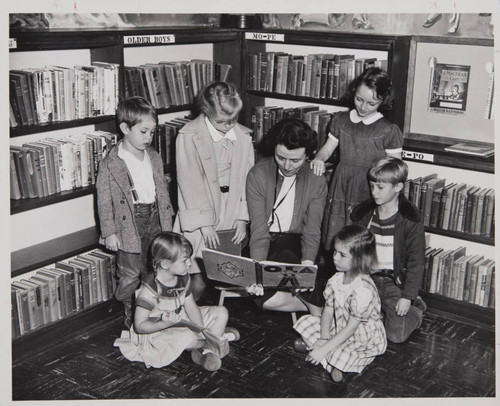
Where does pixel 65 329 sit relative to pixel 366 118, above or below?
below

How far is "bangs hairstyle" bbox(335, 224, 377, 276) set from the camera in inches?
135

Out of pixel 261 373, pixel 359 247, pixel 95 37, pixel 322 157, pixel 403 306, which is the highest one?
pixel 95 37

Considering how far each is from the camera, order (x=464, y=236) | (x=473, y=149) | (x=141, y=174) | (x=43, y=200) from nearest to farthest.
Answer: (x=43, y=200)
(x=141, y=174)
(x=473, y=149)
(x=464, y=236)

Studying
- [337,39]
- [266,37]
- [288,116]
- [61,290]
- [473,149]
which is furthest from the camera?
[288,116]

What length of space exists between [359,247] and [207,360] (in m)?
0.98

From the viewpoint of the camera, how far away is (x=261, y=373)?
3.54 m

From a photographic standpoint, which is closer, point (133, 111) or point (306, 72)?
point (133, 111)

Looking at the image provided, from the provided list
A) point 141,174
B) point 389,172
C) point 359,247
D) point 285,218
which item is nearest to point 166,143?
point 141,174

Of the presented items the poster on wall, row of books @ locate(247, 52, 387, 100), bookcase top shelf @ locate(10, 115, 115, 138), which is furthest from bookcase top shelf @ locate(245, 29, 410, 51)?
bookcase top shelf @ locate(10, 115, 115, 138)

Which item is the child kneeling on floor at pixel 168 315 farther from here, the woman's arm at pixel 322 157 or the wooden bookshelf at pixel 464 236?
the wooden bookshelf at pixel 464 236

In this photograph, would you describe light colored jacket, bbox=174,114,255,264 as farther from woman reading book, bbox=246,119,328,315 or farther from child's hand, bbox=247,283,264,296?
child's hand, bbox=247,283,264,296

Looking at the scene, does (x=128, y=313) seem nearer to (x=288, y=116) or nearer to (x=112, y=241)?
(x=112, y=241)

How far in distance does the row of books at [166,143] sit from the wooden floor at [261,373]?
3.68 ft

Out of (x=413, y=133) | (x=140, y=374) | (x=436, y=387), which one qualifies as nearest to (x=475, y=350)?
(x=436, y=387)
